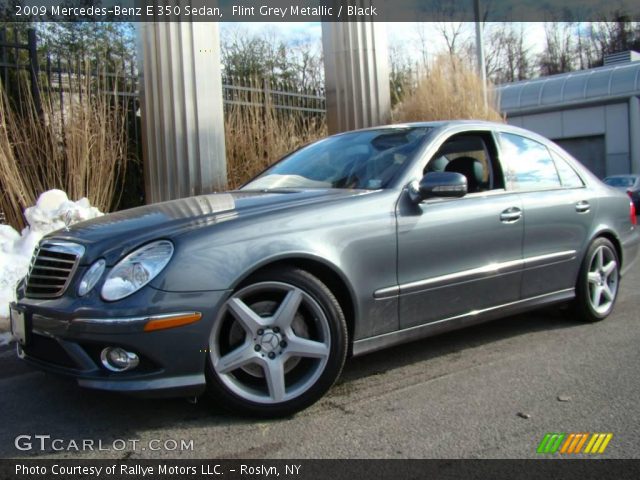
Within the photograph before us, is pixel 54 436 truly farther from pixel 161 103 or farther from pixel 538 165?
pixel 161 103

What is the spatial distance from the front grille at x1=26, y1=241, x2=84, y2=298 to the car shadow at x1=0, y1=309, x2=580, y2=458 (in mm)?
508

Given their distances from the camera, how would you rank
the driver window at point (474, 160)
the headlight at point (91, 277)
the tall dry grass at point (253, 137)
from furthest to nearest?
the tall dry grass at point (253, 137) → the driver window at point (474, 160) → the headlight at point (91, 277)

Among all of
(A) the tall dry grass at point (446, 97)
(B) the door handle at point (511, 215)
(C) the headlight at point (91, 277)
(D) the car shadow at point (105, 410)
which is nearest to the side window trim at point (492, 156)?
(B) the door handle at point (511, 215)

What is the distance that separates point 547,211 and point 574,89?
25955 millimetres

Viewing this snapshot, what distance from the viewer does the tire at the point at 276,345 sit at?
2939 mm

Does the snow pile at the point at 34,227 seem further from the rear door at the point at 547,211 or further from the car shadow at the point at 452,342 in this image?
the rear door at the point at 547,211

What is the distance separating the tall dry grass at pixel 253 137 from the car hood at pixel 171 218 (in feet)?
13.1

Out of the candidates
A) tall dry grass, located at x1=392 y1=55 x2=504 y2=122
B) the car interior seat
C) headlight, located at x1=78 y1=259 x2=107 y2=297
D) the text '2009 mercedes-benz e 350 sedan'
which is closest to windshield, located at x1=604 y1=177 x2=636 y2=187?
tall dry grass, located at x1=392 y1=55 x2=504 y2=122

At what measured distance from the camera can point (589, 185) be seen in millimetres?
4867

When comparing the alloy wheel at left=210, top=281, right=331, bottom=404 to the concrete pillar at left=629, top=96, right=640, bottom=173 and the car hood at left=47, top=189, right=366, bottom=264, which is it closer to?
the car hood at left=47, top=189, right=366, bottom=264

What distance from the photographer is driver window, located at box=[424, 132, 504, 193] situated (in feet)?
13.8

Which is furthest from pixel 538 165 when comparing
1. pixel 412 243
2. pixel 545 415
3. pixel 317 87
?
pixel 317 87

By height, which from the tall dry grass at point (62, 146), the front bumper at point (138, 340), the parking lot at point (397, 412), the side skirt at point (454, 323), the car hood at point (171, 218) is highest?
the tall dry grass at point (62, 146)

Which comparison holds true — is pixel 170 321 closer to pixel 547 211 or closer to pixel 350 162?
pixel 350 162
